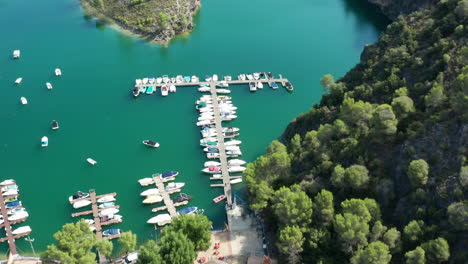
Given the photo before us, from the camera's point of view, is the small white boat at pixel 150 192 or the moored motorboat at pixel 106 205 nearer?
the moored motorboat at pixel 106 205

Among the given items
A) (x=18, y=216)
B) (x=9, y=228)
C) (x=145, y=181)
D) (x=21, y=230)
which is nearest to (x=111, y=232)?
(x=145, y=181)

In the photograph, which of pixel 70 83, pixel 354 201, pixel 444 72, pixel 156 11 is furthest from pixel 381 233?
pixel 156 11

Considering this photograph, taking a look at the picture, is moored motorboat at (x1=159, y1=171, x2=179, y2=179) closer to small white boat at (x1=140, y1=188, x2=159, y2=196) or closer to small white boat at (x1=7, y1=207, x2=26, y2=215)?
small white boat at (x1=140, y1=188, x2=159, y2=196)

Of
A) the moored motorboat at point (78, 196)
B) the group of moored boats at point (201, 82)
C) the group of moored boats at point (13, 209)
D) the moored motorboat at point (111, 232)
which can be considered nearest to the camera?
the moored motorboat at point (111, 232)

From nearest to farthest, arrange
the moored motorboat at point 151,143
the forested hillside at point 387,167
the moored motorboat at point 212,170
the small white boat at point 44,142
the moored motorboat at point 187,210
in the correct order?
the forested hillside at point 387,167 → the moored motorboat at point 187,210 → the moored motorboat at point 212,170 → the moored motorboat at point 151,143 → the small white boat at point 44,142

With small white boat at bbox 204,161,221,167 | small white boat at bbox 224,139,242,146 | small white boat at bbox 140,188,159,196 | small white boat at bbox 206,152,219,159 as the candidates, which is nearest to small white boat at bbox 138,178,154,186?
small white boat at bbox 140,188,159,196

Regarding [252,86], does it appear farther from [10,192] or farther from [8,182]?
[10,192]

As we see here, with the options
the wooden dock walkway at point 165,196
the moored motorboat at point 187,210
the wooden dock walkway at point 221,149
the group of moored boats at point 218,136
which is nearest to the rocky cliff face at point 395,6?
the wooden dock walkway at point 221,149

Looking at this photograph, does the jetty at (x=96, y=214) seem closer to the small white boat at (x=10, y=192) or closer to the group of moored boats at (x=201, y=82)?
the small white boat at (x=10, y=192)

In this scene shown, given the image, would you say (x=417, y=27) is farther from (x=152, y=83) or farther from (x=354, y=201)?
(x=152, y=83)
